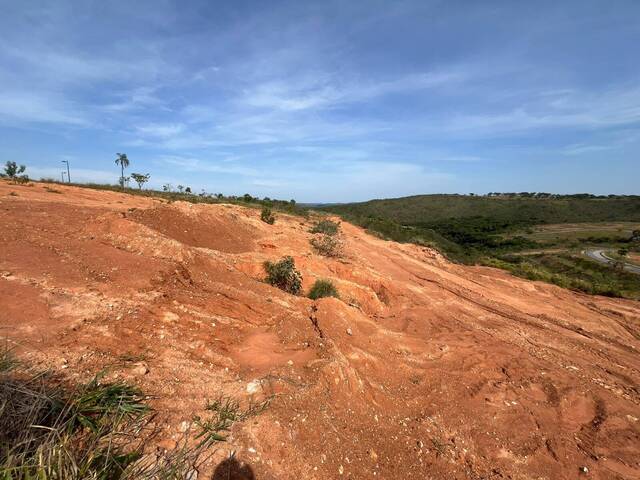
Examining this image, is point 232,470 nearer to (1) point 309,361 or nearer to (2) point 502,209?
(1) point 309,361

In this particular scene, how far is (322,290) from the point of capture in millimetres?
9820

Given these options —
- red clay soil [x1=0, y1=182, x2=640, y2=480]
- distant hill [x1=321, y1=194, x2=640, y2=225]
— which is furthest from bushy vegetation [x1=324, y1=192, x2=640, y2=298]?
red clay soil [x1=0, y1=182, x2=640, y2=480]

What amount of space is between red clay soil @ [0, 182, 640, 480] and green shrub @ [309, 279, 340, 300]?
3.37 ft

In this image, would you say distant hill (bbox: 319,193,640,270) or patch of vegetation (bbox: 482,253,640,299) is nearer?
patch of vegetation (bbox: 482,253,640,299)

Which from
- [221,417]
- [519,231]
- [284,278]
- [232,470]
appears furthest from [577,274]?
[519,231]

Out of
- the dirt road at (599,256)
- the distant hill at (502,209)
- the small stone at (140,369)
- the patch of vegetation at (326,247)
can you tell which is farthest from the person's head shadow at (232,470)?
the distant hill at (502,209)

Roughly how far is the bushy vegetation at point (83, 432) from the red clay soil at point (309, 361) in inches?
9.4

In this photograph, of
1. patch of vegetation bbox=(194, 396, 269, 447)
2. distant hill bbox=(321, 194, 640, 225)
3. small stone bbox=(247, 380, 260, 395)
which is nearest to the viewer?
patch of vegetation bbox=(194, 396, 269, 447)

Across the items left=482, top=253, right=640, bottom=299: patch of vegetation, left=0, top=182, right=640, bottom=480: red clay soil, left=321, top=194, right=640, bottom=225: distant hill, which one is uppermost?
left=321, top=194, right=640, bottom=225: distant hill

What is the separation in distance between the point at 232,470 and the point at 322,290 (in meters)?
6.76

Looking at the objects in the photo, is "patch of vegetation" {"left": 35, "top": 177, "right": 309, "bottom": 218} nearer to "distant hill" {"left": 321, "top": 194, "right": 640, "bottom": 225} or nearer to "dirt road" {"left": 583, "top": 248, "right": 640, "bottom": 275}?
"dirt road" {"left": 583, "top": 248, "right": 640, "bottom": 275}

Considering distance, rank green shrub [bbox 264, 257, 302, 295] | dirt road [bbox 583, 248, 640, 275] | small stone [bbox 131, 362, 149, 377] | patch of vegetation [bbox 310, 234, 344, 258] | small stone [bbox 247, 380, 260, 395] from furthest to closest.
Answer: dirt road [bbox 583, 248, 640, 275] < patch of vegetation [bbox 310, 234, 344, 258] < green shrub [bbox 264, 257, 302, 295] < small stone [bbox 247, 380, 260, 395] < small stone [bbox 131, 362, 149, 377]

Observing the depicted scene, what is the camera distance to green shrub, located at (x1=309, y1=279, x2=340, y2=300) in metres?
9.71

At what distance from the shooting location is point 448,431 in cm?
521
